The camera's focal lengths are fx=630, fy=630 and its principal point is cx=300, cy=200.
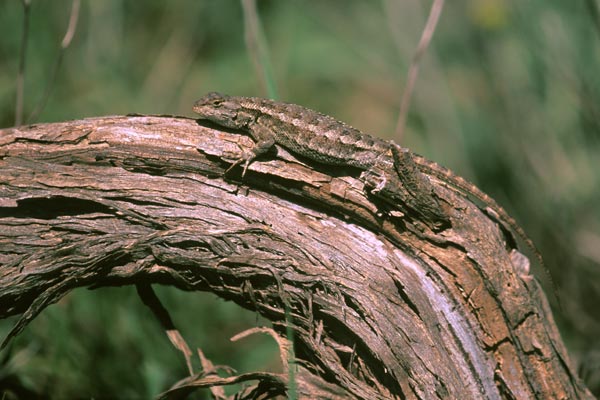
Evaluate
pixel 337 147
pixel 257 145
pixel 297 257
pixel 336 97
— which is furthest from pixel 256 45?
pixel 336 97

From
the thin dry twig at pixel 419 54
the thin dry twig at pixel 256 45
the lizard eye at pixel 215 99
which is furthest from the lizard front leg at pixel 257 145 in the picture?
the thin dry twig at pixel 419 54

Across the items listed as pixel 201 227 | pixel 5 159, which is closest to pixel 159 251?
pixel 201 227

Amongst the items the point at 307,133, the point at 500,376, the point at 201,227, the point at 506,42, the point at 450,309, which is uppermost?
the point at 506,42

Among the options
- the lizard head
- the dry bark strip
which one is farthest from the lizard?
the dry bark strip

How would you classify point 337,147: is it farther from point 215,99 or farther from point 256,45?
point 215,99

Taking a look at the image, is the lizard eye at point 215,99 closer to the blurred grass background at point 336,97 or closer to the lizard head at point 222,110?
the lizard head at point 222,110

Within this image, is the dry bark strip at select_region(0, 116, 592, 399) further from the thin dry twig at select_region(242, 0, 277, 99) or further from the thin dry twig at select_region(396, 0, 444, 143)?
the thin dry twig at select_region(396, 0, 444, 143)

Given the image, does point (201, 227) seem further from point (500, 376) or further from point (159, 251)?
point (500, 376)

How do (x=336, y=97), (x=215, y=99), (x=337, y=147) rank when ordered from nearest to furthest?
(x=337, y=147) < (x=215, y=99) < (x=336, y=97)
